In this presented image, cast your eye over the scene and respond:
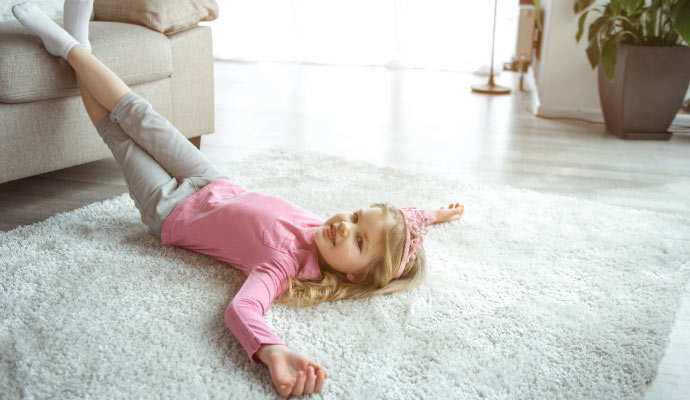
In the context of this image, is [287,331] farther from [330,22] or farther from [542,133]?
[330,22]

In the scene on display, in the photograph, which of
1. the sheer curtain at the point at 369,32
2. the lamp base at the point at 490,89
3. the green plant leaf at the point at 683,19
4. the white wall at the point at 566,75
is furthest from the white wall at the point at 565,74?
the sheer curtain at the point at 369,32

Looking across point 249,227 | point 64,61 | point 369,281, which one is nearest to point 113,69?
point 64,61

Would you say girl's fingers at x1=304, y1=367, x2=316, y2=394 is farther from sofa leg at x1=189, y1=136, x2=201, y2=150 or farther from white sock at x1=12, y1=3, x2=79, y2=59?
sofa leg at x1=189, y1=136, x2=201, y2=150

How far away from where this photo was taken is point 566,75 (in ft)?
10.3

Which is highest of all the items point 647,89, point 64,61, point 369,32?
point 369,32

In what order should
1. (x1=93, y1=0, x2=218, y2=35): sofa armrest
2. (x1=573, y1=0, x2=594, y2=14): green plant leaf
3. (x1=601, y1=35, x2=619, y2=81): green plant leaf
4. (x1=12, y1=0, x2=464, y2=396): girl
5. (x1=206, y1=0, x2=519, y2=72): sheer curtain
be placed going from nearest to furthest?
1. (x1=12, y1=0, x2=464, y2=396): girl
2. (x1=93, y1=0, x2=218, y2=35): sofa armrest
3. (x1=601, y1=35, x2=619, y2=81): green plant leaf
4. (x1=573, y1=0, x2=594, y2=14): green plant leaf
5. (x1=206, y1=0, x2=519, y2=72): sheer curtain

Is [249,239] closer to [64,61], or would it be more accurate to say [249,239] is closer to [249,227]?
[249,227]

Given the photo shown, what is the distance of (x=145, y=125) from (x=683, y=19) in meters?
2.13

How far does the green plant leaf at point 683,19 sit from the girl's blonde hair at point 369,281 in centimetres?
171

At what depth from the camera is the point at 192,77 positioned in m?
2.31

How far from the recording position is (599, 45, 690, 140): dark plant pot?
Answer: 2615 mm

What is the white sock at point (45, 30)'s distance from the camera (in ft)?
5.52

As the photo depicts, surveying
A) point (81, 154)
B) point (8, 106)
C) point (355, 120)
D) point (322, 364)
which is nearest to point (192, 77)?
point (81, 154)

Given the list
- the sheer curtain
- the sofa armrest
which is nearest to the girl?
the sofa armrest
